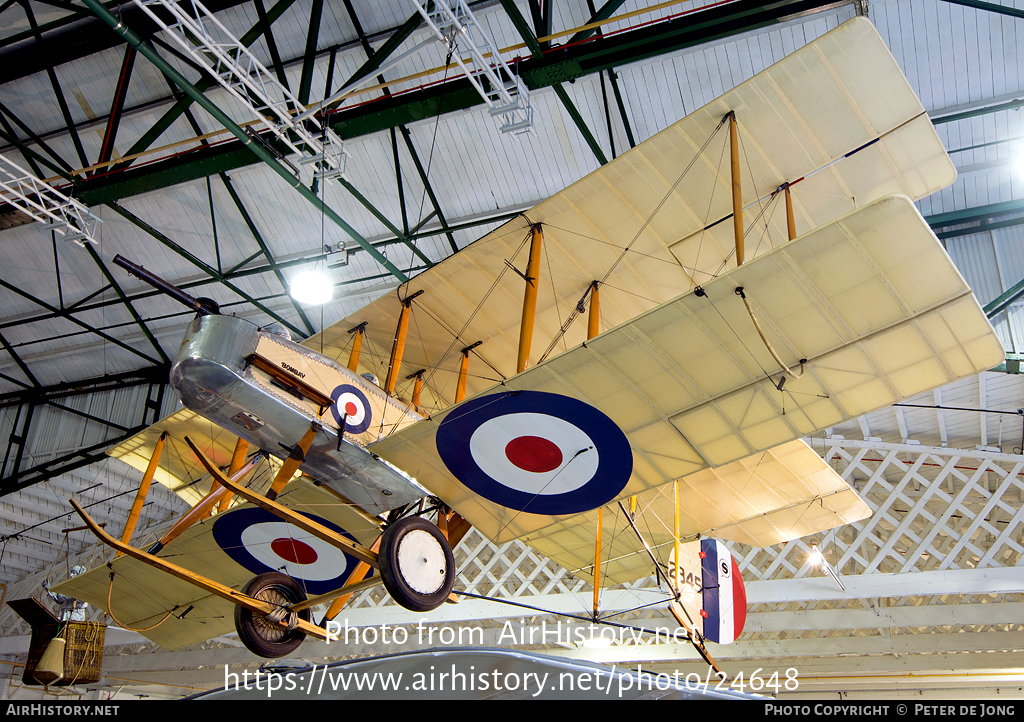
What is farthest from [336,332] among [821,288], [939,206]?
[939,206]

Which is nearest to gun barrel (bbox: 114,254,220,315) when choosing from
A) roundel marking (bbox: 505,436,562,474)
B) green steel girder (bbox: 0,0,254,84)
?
roundel marking (bbox: 505,436,562,474)

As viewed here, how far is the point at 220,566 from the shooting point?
8.67m

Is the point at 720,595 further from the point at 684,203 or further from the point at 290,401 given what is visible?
the point at 290,401

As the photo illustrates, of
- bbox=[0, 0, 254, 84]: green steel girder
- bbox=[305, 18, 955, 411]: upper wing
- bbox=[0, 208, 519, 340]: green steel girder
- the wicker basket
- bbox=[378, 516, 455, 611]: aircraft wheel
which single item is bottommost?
the wicker basket

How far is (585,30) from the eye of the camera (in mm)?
7691

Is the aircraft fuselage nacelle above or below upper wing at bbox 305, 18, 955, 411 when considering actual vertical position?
below

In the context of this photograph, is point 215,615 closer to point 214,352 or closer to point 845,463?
point 214,352

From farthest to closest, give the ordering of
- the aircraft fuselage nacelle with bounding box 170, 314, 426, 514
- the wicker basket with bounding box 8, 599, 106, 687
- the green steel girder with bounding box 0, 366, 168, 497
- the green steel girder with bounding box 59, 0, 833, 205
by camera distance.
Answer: the green steel girder with bounding box 0, 366, 168, 497, the wicker basket with bounding box 8, 599, 106, 687, the green steel girder with bounding box 59, 0, 833, 205, the aircraft fuselage nacelle with bounding box 170, 314, 426, 514

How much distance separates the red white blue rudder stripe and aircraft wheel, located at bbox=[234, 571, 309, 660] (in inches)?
161

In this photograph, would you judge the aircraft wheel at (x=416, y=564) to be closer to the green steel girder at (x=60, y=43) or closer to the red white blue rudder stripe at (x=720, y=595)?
the red white blue rudder stripe at (x=720, y=595)

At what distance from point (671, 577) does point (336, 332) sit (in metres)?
4.63

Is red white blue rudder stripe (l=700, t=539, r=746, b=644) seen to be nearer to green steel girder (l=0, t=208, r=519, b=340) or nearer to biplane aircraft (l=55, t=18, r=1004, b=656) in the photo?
biplane aircraft (l=55, t=18, r=1004, b=656)

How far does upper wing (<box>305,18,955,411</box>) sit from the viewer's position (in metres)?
6.19

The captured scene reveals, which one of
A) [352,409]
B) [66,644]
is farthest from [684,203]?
[66,644]
